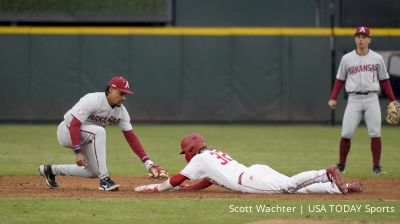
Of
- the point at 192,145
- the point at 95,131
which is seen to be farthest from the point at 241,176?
the point at 95,131

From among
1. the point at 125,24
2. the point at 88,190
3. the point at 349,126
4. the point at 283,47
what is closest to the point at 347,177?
the point at 349,126

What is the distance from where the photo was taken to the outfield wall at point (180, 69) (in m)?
21.7

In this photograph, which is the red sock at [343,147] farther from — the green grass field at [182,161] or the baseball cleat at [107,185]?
the baseball cleat at [107,185]

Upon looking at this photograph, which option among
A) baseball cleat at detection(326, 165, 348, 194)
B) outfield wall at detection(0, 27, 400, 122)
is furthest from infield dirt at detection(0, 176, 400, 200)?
outfield wall at detection(0, 27, 400, 122)

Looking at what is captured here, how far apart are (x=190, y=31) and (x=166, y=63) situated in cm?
95

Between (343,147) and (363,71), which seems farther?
(343,147)

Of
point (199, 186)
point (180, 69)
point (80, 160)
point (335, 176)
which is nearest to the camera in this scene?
point (335, 176)

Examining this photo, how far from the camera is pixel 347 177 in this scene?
12250 mm

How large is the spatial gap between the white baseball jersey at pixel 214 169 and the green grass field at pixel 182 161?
11.2 inches

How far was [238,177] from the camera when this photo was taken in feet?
31.8

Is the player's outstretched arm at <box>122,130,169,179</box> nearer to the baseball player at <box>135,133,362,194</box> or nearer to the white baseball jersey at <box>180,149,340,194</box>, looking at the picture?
the baseball player at <box>135,133,362,194</box>

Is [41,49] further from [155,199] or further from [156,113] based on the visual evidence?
[155,199]

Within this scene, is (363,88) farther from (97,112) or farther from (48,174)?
(48,174)

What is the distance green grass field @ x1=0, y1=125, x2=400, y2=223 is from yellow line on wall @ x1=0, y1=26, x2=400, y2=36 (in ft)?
7.23
